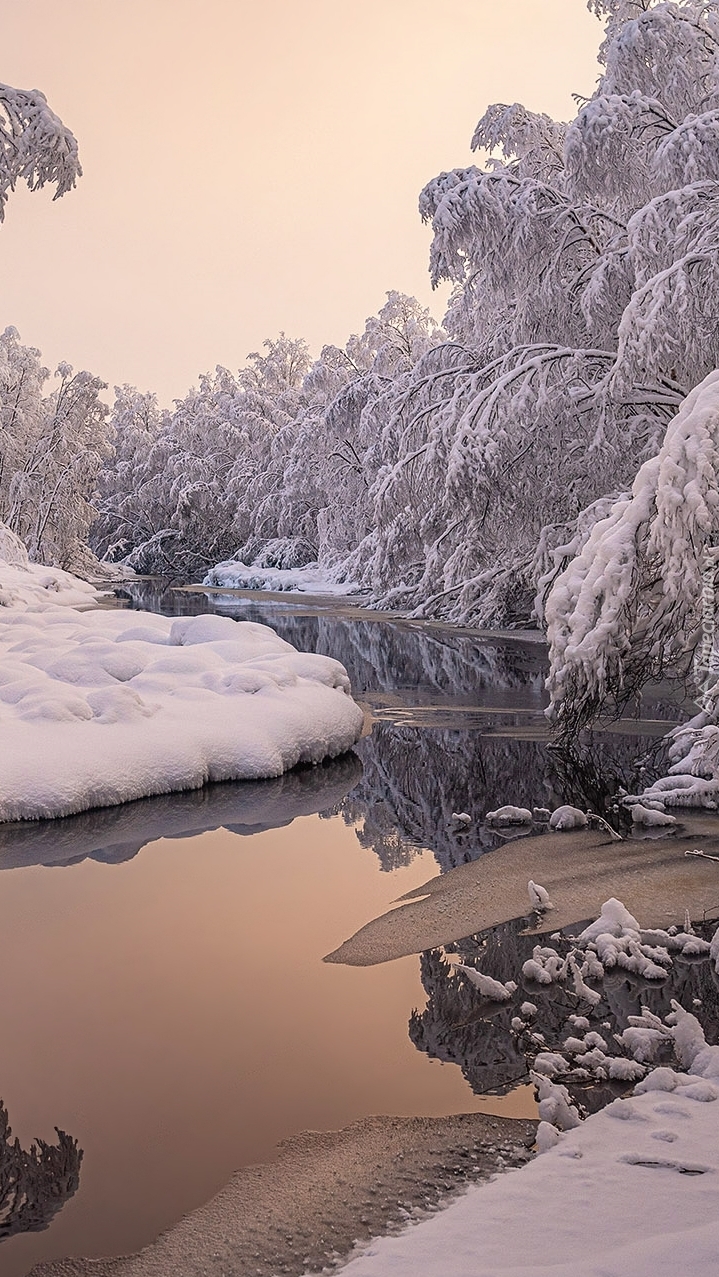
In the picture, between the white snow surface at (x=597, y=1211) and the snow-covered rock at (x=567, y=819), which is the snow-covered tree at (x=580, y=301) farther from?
the white snow surface at (x=597, y=1211)

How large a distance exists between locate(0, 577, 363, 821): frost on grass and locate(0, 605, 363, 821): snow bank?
0.01 meters

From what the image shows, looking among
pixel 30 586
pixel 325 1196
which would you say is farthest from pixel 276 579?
pixel 325 1196

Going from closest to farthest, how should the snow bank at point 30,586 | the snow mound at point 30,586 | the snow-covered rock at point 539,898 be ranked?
1. the snow-covered rock at point 539,898
2. the snow mound at point 30,586
3. the snow bank at point 30,586

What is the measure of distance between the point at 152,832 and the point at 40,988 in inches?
106

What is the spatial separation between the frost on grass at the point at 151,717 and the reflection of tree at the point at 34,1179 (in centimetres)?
432

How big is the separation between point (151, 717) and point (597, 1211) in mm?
6846

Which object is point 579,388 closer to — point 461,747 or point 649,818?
point 461,747

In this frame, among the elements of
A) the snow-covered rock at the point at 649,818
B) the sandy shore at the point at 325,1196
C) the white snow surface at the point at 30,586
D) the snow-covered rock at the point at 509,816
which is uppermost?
the white snow surface at the point at 30,586

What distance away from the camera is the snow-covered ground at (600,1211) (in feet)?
8.59

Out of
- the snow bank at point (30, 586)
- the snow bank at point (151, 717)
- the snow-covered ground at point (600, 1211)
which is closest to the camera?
the snow-covered ground at point (600, 1211)

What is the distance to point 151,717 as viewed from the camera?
30.4ft

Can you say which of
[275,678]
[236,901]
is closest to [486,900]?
[236,901]

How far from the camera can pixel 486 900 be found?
19.7ft

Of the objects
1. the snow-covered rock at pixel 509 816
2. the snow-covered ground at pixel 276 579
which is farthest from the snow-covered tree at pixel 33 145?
the snow-covered ground at pixel 276 579
